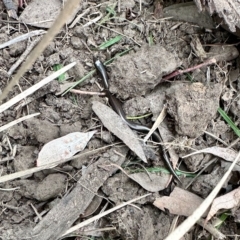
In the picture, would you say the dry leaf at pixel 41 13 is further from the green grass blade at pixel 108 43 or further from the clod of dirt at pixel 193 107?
the clod of dirt at pixel 193 107

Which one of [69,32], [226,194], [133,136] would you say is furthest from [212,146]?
[69,32]

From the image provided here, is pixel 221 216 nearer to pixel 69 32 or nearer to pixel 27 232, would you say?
pixel 27 232

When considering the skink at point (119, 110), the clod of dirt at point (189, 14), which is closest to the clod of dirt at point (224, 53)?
the clod of dirt at point (189, 14)

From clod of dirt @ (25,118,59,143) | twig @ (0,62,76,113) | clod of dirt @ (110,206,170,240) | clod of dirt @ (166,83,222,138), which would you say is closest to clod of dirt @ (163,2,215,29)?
clod of dirt @ (166,83,222,138)

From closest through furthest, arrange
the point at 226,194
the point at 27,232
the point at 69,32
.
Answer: the point at 27,232 → the point at 226,194 → the point at 69,32

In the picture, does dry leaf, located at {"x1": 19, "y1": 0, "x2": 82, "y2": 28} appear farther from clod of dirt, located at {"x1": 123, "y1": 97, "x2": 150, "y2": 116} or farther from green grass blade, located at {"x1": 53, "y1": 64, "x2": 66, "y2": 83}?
clod of dirt, located at {"x1": 123, "y1": 97, "x2": 150, "y2": 116}

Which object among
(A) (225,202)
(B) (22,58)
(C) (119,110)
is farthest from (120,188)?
(B) (22,58)

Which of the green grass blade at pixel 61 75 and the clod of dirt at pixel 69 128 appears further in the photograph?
the green grass blade at pixel 61 75
